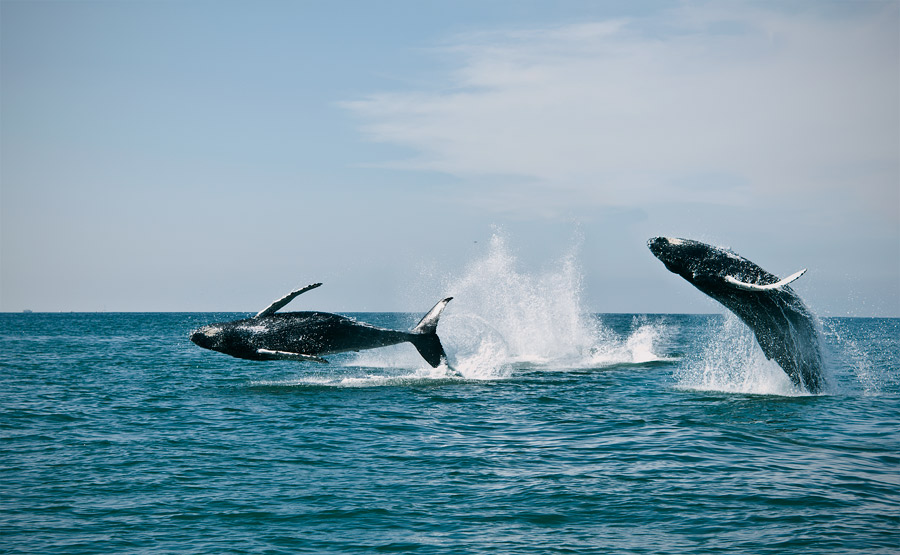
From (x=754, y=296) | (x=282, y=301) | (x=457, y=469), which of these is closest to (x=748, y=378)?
(x=754, y=296)

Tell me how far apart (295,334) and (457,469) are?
11.1m

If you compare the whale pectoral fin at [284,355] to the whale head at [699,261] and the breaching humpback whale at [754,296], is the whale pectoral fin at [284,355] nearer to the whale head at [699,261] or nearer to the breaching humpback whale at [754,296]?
the whale head at [699,261]

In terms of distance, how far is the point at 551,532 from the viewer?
1015 centimetres

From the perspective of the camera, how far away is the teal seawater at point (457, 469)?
10031mm

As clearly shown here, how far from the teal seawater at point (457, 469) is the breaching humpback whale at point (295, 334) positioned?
1.55 m

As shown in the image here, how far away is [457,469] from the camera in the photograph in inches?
531

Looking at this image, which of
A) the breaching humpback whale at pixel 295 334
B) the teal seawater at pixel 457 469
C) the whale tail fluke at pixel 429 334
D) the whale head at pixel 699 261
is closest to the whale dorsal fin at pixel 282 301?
the breaching humpback whale at pixel 295 334

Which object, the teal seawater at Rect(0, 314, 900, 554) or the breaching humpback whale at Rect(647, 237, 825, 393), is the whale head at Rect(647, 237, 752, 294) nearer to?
the breaching humpback whale at Rect(647, 237, 825, 393)

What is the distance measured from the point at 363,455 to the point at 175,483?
350 cm

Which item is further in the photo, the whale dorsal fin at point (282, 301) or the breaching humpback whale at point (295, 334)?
the breaching humpback whale at point (295, 334)

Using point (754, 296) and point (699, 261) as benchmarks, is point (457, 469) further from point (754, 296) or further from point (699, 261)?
point (754, 296)

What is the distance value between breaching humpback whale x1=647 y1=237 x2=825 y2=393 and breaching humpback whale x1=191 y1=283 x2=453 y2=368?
779 cm

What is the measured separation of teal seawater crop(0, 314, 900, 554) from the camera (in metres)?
10.0

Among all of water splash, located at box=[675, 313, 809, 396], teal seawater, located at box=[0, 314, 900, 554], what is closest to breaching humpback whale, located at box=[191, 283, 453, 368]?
teal seawater, located at box=[0, 314, 900, 554]
